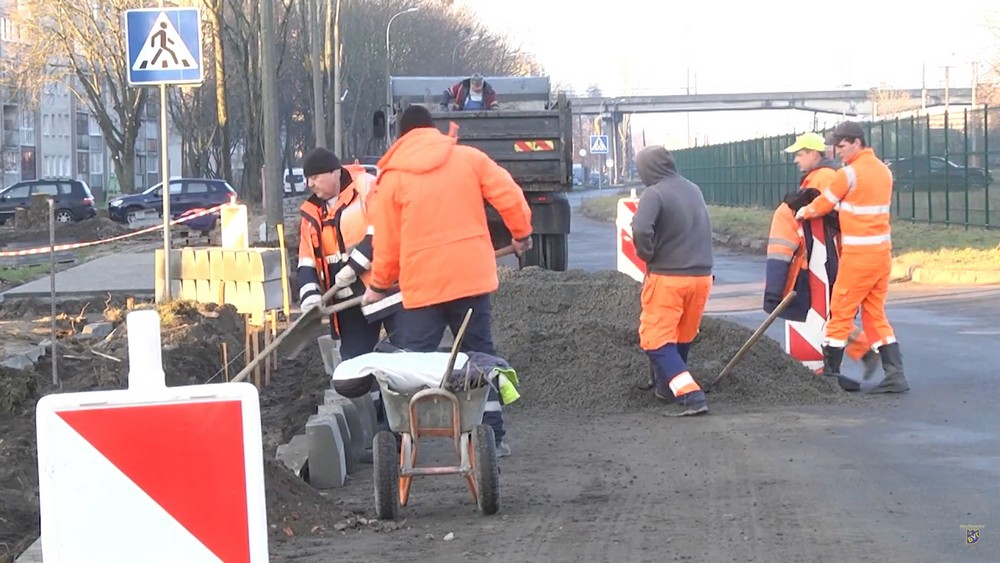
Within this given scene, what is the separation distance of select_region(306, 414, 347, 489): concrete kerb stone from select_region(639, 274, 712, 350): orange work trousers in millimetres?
2700

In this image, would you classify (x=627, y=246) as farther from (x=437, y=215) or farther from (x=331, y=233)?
(x=437, y=215)

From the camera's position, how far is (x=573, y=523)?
6.34 m

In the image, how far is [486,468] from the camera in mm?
6398

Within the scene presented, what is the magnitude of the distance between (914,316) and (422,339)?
9.27 meters

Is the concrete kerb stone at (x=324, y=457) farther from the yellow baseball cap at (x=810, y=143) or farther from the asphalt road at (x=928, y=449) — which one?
the yellow baseball cap at (x=810, y=143)

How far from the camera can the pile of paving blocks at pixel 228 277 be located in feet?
37.1

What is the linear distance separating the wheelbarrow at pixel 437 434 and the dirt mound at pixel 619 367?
3419 mm

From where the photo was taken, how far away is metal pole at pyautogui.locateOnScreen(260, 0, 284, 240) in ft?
71.5

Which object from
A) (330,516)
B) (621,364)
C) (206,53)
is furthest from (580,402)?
(206,53)

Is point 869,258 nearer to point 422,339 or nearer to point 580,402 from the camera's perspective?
point 580,402

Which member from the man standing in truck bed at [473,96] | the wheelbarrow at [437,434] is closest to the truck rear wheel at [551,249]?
the man standing in truck bed at [473,96]

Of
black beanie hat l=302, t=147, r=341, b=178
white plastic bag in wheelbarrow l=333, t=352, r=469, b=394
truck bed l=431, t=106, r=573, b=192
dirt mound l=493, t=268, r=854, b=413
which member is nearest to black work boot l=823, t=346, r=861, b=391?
dirt mound l=493, t=268, r=854, b=413

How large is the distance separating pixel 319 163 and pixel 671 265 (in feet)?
8.23

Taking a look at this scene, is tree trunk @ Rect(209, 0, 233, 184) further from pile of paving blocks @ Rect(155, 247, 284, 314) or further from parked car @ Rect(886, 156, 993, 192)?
pile of paving blocks @ Rect(155, 247, 284, 314)
